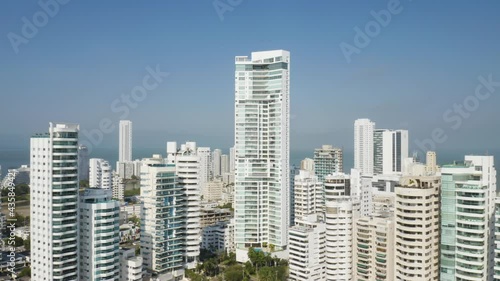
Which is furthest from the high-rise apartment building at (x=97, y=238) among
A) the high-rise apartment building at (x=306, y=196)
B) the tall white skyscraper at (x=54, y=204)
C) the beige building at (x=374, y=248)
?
the high-rise apartment building at (x=306, y=196)

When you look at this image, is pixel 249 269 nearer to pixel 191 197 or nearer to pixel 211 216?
pixel 191 197

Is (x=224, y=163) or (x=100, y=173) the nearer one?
(x=100, y=173)

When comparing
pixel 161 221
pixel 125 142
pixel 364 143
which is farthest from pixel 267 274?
pixel 125 142

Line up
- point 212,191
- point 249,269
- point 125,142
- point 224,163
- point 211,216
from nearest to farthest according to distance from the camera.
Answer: point 249,269 → point 211,216 → point 212,191 → point 125,142 → point 224,163

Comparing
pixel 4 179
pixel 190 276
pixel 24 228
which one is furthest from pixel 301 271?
pixel 24 228

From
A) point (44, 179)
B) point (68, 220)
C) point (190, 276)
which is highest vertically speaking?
point (44, 179)

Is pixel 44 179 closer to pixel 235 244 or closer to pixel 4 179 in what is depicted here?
pixel 4 179

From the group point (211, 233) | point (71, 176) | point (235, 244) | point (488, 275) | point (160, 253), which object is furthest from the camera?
point (211, 233)
